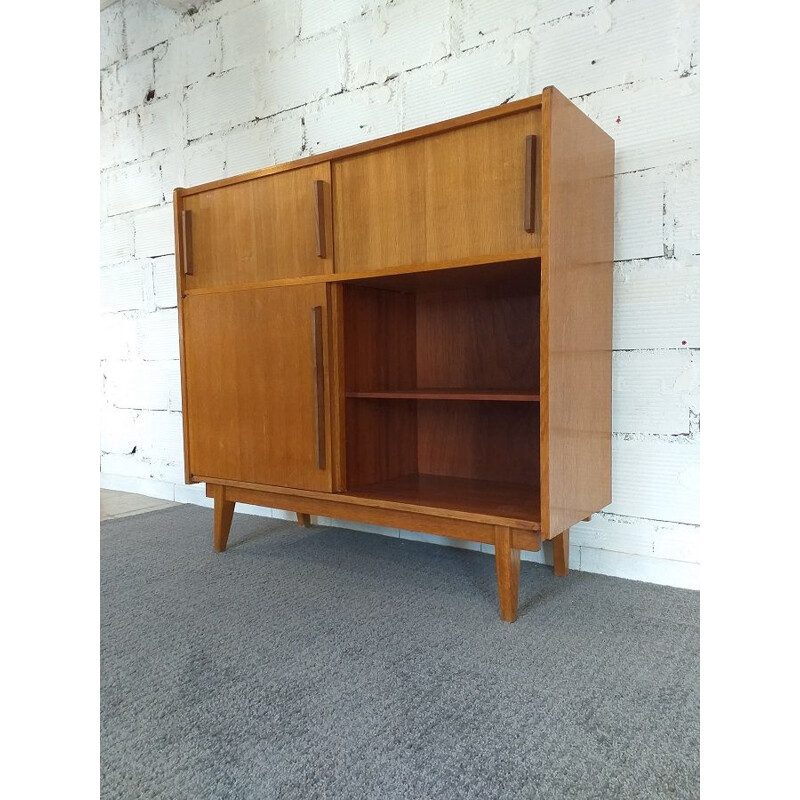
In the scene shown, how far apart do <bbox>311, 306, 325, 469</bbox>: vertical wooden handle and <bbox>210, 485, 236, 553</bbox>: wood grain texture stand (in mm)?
480

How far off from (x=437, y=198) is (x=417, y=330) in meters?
0.64

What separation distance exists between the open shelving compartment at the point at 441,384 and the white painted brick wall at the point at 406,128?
10.9 inches

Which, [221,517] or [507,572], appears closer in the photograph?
[507,572]

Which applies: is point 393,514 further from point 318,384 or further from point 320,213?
point 320,213

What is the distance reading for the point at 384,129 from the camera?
85.1 inches

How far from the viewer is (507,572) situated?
1459 mm

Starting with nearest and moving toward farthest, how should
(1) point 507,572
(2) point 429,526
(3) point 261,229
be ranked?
(1) point 507,572 → (2) point 429,526 → (3) point 261,229

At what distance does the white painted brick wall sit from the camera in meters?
1.66

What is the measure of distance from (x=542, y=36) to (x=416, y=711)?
1.78 m

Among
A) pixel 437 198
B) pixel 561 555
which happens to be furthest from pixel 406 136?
pixel 561 555

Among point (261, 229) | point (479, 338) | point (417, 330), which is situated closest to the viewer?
point (261, 229)

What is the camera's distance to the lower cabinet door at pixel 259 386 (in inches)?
69.6

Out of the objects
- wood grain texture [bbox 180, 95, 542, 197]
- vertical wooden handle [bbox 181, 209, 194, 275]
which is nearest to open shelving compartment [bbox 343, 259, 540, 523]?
wood grain texture [bbox 180, 95, 542, 197]
